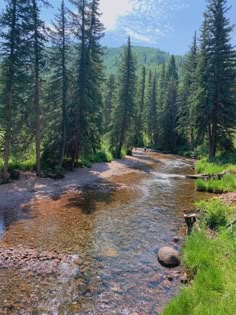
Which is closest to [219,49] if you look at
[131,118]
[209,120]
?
[209,120]

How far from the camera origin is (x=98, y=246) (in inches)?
387

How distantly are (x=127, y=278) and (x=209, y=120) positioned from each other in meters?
24.7

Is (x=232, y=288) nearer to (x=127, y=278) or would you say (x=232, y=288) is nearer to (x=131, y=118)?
(x=127, y=278)

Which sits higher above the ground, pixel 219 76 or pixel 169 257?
pixel 219 76

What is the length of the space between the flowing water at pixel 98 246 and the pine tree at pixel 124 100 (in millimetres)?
19917

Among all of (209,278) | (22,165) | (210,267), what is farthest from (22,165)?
(209,278)

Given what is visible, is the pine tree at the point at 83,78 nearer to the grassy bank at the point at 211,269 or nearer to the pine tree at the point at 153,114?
the grassy bank at the point at 211,269

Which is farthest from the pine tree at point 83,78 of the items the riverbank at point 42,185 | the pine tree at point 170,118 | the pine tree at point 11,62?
the pine tree at point 170,118

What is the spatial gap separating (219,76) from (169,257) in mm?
24339

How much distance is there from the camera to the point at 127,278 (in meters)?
7.83

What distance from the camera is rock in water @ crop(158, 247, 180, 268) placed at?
857cm

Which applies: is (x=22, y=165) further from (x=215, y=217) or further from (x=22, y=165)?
(x=215, y=217)

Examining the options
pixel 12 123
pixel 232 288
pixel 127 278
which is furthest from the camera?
pixel 12 123

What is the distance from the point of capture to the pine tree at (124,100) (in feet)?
124
